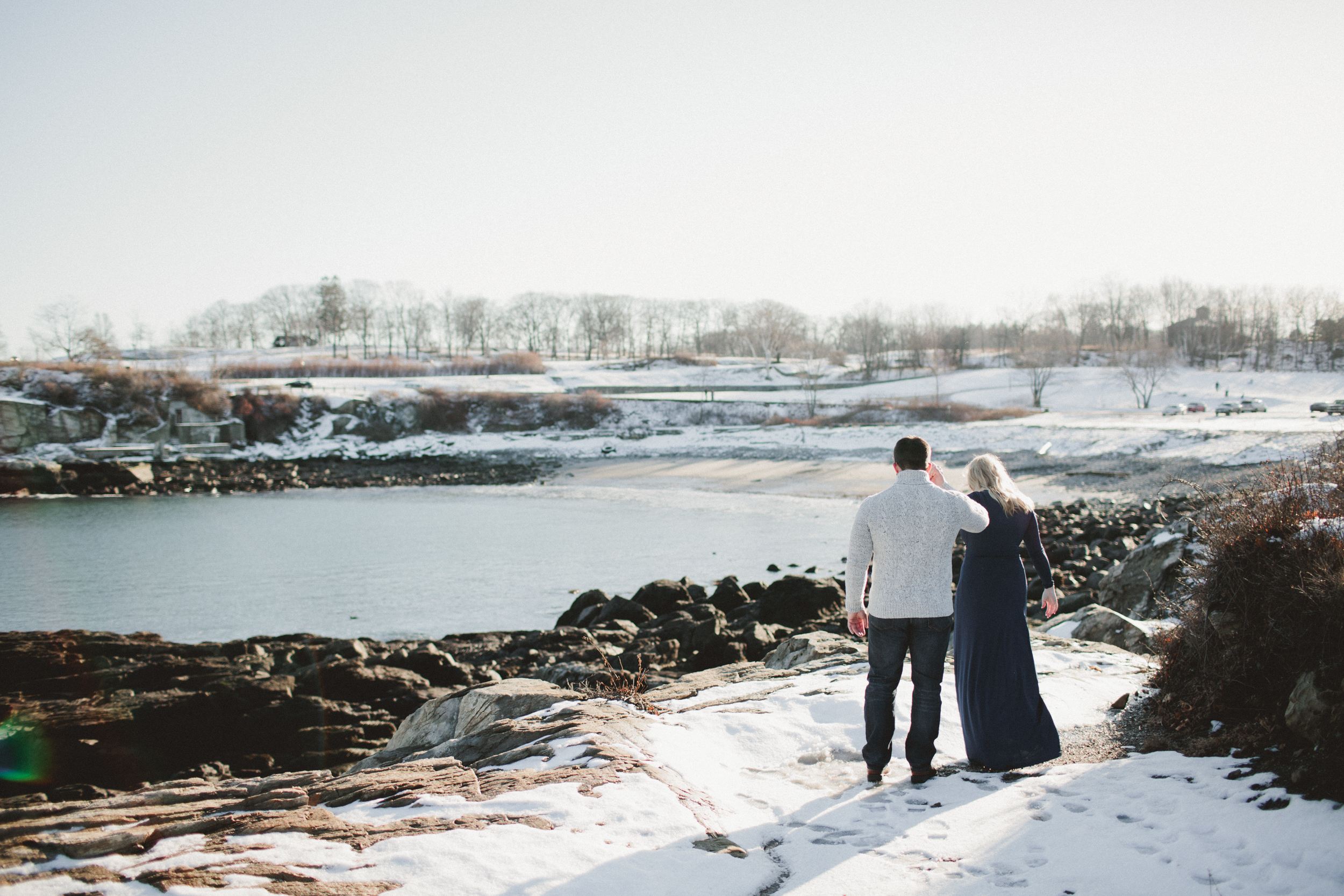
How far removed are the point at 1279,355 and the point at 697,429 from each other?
66.6m

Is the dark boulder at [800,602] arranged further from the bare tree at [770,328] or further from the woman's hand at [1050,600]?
the bare tree at [770,328]

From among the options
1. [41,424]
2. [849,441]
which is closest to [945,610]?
[849,441]

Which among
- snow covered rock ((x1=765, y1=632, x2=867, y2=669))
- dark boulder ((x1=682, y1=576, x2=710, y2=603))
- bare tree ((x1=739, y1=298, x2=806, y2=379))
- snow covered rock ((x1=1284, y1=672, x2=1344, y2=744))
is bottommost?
dark boulder ((x1=682, y1=576, x2=710, y2=603))

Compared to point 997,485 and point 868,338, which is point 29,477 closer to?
point 997,485

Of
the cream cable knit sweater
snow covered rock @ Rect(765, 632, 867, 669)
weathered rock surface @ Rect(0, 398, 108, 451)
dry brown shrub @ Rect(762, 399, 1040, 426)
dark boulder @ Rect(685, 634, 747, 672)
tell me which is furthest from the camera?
dry brown shrub @ Rect(762, 399, 1040, 426)

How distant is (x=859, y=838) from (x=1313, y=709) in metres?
2.10

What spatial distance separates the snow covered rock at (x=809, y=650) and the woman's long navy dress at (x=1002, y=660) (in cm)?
240

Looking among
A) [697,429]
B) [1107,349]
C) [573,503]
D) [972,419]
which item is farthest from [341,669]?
[1107,349]

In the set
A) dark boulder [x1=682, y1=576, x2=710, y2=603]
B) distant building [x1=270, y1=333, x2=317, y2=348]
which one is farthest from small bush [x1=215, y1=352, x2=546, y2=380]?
dark boulder [x1=682, y1=576, x2=710, y2=603]

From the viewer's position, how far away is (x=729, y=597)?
1154 centimetres

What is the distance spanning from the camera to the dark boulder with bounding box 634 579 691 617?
11469mm

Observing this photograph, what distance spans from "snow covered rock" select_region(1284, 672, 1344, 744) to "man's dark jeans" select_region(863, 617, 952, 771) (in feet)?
4.94

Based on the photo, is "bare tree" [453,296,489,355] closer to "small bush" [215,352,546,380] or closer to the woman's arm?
"small bush" [215,352,546,380]

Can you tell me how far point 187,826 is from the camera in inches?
119
